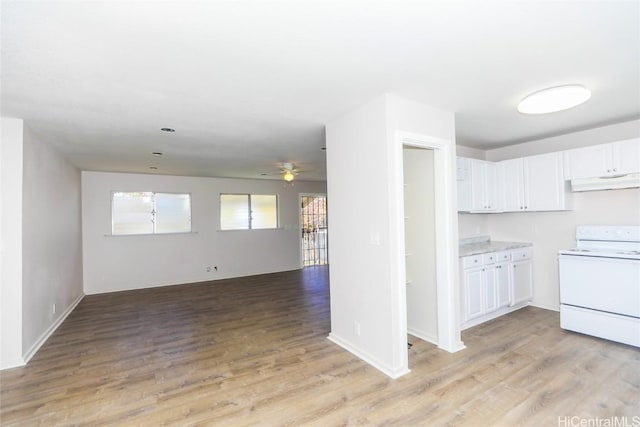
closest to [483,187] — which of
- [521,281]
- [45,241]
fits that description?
[521,281]

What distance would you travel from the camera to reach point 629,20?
1640 mm

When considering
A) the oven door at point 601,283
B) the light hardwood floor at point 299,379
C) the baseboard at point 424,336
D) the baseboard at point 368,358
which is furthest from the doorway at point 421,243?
the oven door at point 601,283

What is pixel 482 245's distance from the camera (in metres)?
4.41

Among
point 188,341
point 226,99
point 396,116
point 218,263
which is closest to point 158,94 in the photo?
point 226,99

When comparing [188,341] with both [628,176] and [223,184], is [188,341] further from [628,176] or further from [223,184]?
[628,176]

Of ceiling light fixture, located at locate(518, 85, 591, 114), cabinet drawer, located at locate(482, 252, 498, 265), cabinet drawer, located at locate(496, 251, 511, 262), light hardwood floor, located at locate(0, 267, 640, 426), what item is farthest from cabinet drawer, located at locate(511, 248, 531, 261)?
ceiling light fixture, located at locate(518, 85, 591, 114)

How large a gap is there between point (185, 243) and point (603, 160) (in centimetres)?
709

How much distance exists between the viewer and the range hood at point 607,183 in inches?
128

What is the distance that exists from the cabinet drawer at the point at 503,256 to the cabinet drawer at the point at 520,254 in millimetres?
106

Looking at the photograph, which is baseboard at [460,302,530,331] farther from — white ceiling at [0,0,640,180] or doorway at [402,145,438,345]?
white ceiling at [0,0,640,180]

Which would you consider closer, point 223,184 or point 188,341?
point 188,341

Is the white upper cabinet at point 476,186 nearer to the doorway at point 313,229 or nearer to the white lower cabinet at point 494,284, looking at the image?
the white lower cabinet at point 494,284

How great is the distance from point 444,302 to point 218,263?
215 inches

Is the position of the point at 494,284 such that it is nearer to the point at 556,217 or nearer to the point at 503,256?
the point at 503,256
